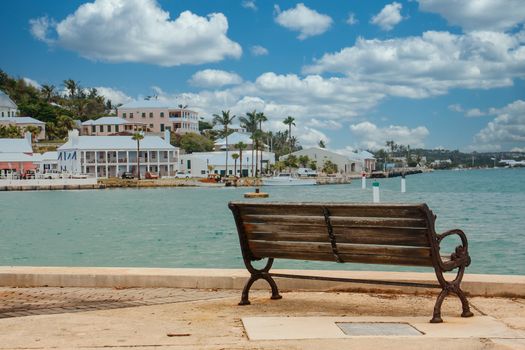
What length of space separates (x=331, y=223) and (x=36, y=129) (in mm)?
138110

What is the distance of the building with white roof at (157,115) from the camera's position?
162375 mm

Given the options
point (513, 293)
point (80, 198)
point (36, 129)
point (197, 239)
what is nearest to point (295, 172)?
point (36, 129)

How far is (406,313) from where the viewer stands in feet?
21.1

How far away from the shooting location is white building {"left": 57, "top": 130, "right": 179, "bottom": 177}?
4503 inches

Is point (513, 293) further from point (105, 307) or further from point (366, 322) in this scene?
point (105, 307)

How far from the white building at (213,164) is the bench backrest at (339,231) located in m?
119

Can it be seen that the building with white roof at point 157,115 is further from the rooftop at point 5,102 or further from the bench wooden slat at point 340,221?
the bench wooden slat at point 340,221

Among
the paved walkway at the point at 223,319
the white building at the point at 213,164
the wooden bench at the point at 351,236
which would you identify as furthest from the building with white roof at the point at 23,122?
the wooden bench at the point at 351,236

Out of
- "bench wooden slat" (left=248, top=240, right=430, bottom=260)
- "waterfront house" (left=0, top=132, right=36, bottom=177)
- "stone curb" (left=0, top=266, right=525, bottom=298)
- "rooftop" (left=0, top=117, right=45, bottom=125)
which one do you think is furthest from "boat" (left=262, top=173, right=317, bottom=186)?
"bench wooden slat" (left=248, top=240, right=430, bottom=260)

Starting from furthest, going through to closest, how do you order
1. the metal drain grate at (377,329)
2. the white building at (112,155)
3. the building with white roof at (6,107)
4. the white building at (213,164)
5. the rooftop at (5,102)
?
the rooftop at (5,102), the building with white roof at (6,107), the white building at (213,164), the white building at (112,155), the metal drain grate at (377,329)

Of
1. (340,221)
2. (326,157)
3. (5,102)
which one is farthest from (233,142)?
(340,221)

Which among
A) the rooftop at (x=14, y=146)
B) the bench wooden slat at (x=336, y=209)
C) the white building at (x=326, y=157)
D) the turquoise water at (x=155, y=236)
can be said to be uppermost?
the rooftop at (x=14, y=146)

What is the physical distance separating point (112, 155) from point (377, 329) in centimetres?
11587

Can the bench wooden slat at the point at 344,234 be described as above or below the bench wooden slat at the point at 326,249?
above
